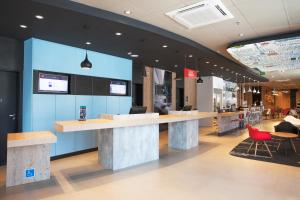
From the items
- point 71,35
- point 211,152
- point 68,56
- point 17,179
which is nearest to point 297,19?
point 211,152

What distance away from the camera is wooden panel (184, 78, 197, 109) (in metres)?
12.9

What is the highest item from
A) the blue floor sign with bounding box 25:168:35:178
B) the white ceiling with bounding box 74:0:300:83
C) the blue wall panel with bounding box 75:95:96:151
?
the white ceiling with bounding box 74:0:300:83

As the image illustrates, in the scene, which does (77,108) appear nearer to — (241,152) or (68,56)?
(68,56)

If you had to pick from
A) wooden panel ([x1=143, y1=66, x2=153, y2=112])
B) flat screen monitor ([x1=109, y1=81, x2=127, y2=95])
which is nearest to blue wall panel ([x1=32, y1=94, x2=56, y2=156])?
flat screen monitor ([x1=109, y1=81, x2=127, y2=95])

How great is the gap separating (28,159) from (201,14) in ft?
14.1

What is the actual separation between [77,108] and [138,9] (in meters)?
3.35

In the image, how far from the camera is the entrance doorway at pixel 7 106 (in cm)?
517

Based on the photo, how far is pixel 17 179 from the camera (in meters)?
3.88

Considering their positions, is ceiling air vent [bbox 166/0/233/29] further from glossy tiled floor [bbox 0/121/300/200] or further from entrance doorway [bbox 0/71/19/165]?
entrance doorway [bbox 0/71/19/165]

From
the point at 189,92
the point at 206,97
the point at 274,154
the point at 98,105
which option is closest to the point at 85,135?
the point at 98,105

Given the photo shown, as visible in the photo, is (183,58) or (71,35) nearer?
(71,35)

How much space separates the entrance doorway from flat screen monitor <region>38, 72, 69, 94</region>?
66cm

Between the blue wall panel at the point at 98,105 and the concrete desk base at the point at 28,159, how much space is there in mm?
2583

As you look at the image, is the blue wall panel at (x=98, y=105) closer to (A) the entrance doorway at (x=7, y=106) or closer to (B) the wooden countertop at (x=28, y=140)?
(A) the entrance doorway at (x=7, y=106)
